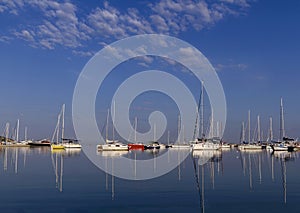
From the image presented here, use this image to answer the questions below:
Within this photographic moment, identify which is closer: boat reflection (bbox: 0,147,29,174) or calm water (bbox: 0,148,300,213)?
calm water (bbox: 0,148,300,213)

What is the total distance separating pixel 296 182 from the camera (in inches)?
1222

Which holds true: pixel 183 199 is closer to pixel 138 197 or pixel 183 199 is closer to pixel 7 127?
pixel 138 197

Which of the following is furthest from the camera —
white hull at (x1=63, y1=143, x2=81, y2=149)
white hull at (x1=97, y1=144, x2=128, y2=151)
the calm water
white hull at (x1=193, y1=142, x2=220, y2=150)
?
white hull at (x1=63, y1=143, x2=81, y2=149)

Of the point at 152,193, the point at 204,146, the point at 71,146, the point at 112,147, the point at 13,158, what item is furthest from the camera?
the point at 71,146

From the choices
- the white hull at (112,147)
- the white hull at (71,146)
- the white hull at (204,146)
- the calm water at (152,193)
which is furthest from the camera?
the white hull at (71,146)

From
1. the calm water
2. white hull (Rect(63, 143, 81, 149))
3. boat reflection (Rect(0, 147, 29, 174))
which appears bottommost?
the calm water

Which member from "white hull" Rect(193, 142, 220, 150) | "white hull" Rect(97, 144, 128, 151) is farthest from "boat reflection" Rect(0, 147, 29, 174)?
"white hull" Rect(193, 142, 220, 150)

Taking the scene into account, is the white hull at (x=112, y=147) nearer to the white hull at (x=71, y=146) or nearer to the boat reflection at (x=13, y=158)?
the white hull at (x=71, y=146)

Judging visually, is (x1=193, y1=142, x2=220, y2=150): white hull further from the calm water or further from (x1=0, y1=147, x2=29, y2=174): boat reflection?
the calm water

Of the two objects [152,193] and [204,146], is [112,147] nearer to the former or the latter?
[204,146]

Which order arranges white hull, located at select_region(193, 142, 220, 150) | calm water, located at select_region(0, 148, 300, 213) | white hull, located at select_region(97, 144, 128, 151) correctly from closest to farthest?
calm water, located at select_region(0, 148, 300, 213)
white hull, located at select_region(97, 144, 128, 151)
white hull, located at select_region(193, 142, 220, 150)

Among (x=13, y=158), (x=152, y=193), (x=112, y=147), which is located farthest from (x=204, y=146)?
(x=152, y=193)

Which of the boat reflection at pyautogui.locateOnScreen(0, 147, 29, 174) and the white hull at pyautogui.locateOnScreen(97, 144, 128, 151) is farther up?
the white hull at pyautogui.locateOnScreen(97, 144, 128, 151)

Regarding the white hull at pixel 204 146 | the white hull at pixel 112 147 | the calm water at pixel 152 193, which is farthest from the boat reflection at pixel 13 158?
the white hull at pixel 204 146
